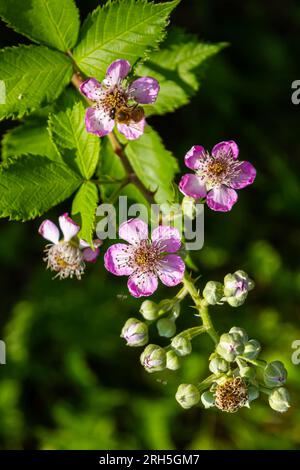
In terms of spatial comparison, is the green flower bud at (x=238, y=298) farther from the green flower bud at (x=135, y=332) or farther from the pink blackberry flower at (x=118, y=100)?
the pink blackberry flower at (x=118, y=100)

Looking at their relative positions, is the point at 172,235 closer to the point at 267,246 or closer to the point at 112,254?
the point at 112,254

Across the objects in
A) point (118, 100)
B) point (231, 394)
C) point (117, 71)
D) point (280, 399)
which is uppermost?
point (117, 71)

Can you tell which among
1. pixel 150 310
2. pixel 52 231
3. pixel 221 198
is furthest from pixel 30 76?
pixel 150 310

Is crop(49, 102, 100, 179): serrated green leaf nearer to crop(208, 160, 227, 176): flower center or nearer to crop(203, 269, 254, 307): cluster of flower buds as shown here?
crop(208, 160, 227, 176): flower center

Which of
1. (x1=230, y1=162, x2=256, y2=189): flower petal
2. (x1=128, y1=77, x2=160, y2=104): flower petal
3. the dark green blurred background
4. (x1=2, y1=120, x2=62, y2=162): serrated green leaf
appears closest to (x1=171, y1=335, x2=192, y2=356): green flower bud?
(x1=230, y1=162, x2=256, y2=189): flower petal

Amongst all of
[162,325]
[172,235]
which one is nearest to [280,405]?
[162,325]

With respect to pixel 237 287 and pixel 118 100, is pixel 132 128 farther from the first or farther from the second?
pixel 237 287
